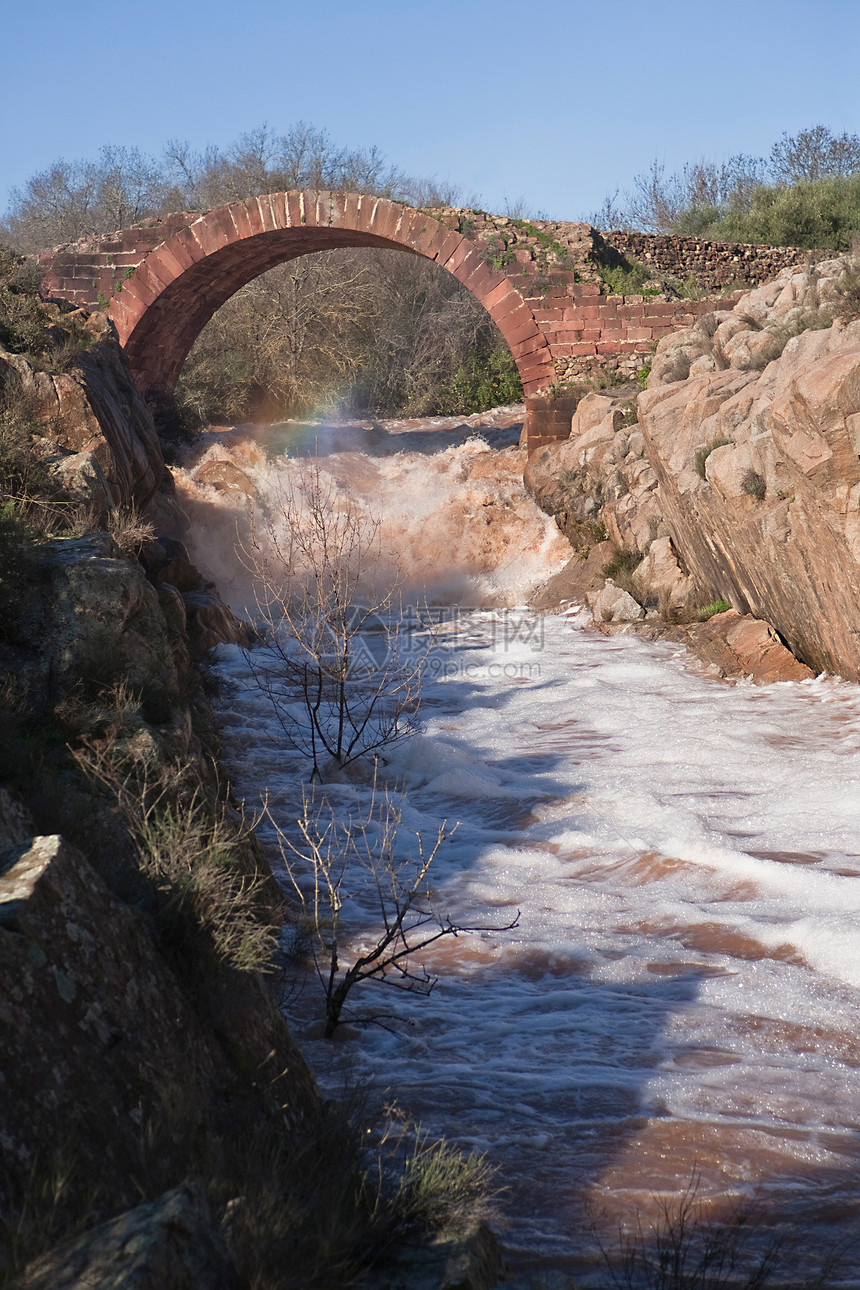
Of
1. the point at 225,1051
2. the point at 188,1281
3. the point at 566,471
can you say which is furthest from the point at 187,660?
the point at 566,471

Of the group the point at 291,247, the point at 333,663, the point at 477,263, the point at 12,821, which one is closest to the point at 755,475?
the point at 333,663

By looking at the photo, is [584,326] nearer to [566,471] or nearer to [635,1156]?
[566,471]

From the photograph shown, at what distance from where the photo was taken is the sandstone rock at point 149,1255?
1.49 meters

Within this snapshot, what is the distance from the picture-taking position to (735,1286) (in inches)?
81.3

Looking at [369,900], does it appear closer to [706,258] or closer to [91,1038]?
[91,1038]

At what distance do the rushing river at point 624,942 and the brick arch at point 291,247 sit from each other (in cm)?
687

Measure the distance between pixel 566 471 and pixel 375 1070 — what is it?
11.1 m

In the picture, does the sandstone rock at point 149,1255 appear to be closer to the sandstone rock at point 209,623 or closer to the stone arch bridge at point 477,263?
the sandstone rock at point 209,623

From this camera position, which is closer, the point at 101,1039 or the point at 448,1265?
the point at 448,1265

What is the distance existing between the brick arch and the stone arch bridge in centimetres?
2

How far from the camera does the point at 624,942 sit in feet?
14.0

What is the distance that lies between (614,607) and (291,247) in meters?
9.06

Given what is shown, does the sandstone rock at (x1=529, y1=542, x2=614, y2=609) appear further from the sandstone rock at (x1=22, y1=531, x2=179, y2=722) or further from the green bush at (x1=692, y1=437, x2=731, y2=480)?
the sandstone rock at (x1=22, y1=531, x2=179, y2=722)

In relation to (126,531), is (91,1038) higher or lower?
lower
